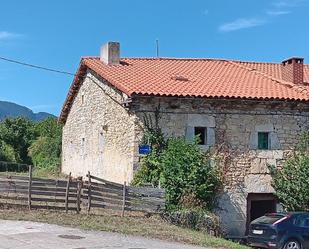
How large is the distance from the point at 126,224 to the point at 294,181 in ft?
24.8

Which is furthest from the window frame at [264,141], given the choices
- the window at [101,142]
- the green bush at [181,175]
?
the window at [101,142]

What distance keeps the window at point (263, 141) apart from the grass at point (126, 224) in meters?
5.88

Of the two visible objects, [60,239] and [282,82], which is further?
[282,82]

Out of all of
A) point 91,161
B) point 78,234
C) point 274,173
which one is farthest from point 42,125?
point 78,234

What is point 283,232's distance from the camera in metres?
16.1

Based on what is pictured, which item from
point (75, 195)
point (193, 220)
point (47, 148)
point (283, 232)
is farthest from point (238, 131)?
point (47, 148)

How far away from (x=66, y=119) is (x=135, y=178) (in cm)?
1366

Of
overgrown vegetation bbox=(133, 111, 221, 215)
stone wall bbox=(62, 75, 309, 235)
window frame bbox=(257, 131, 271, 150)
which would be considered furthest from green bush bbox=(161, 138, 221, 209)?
window frame bbox=(257, 131, 271, 150)

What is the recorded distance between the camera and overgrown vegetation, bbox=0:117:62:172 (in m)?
42.1

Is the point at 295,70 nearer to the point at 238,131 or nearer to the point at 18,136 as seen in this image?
the point at 238,131

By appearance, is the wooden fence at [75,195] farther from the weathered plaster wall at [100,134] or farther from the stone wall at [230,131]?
the weathered plaster wall at [100,134]

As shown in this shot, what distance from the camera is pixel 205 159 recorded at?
20.9 metres

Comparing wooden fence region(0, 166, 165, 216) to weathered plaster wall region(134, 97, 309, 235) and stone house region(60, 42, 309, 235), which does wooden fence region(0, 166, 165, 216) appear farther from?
weathered plaster wall region(134, 97, 309, 235)

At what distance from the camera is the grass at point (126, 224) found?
15289 mm
